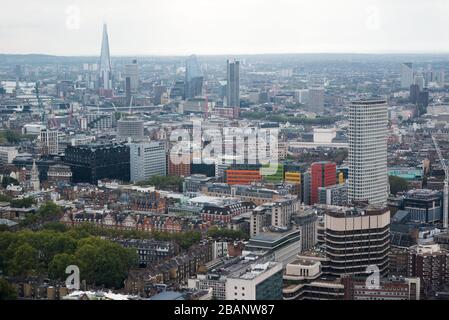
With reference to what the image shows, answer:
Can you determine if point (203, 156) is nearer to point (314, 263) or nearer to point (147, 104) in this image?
point (314, 263)

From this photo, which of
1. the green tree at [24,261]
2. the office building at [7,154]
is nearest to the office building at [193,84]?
the office building at [7,154]

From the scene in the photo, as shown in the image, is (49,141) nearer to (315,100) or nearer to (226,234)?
(226,234)

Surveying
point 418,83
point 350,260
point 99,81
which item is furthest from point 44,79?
point 350,260

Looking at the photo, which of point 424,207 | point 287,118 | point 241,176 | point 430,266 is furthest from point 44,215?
point 287,118

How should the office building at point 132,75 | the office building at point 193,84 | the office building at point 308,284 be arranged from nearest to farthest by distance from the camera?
the office building at point 308,284 < the office building at point 132,75 < the office building at point 193,84

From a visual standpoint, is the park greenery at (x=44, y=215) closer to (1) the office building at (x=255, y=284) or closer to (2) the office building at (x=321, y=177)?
(2) the office building at (x=321, y=177)

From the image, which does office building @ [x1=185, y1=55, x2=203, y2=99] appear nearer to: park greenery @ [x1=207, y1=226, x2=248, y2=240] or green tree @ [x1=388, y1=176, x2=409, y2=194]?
green tree @ [x1=388, y1=176, x2=409, y2=194]
